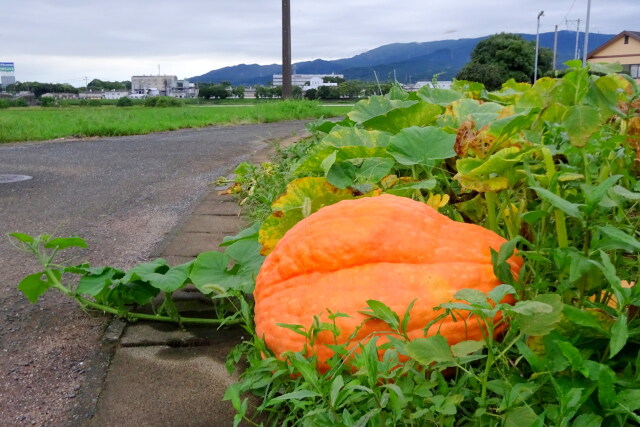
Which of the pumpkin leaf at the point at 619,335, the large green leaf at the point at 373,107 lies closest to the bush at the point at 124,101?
the large green leaf at the point at 373,107

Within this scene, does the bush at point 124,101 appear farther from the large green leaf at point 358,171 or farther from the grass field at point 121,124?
the large green leaf at point 358,171

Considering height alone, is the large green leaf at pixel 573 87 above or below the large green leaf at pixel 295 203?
above

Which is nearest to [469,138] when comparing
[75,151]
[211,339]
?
[211,339]

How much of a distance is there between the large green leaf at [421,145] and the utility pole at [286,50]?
11847 mm

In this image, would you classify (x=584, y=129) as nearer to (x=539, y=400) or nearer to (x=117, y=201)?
(x=539, y=400)

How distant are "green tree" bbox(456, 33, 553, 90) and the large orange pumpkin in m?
30.1

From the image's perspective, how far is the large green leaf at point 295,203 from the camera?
1.76 meters

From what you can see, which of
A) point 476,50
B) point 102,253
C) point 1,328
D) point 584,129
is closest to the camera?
point 584,129

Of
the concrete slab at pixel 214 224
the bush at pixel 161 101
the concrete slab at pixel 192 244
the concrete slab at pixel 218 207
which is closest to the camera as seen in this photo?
the concrete slab at pixel 192 244

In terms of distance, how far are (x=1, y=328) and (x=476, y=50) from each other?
39421 millimetres

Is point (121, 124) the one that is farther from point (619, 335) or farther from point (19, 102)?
point (19, 102)

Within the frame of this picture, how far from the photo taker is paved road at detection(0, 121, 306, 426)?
1.61 m

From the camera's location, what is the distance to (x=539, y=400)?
1117 mm

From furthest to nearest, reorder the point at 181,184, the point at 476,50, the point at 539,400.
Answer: the point at 476,50 < the point at 181,184 < the point at 539,400
